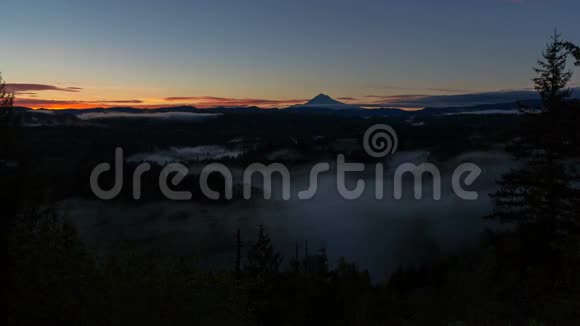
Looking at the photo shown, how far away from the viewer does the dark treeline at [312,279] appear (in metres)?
15.5

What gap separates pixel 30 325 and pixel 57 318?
919 millimetres

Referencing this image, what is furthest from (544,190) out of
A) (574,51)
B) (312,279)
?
(312,279)

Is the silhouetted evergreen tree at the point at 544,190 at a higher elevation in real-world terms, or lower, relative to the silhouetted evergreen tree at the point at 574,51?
lower

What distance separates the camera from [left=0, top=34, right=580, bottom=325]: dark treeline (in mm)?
15477

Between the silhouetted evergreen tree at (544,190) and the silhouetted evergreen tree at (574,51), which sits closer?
the silhouetted evergreen tree at (574,51)

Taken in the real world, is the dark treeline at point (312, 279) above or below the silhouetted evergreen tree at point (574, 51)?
below

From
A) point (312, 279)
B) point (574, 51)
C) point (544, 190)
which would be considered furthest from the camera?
point (312, 279)

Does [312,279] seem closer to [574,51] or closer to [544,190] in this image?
[544,190]

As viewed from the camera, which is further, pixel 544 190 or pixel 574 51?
pixel 544 190

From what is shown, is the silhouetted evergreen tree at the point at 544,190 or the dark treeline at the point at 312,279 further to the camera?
the silhouetted evergreen tree at the point at 544,190

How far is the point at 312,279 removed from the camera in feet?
163

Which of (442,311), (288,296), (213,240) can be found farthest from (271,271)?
(213,240)

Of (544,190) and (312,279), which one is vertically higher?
(544,190)

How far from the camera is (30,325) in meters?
15.1
